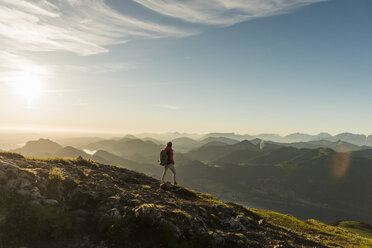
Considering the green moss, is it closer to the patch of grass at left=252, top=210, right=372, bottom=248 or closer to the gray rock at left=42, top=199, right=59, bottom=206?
the gray rock at left=42, top=199, right=59, bottom=206

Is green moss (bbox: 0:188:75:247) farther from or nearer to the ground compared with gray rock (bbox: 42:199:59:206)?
nearer to the ground

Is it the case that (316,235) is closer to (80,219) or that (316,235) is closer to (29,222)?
(80,219)

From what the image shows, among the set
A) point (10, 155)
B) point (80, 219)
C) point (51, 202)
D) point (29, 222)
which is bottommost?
point (80, 219)

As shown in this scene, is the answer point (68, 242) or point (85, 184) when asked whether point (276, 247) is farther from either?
point (85, 184)

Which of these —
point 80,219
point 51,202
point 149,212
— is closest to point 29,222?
point 51,202

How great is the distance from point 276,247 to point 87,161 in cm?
1976

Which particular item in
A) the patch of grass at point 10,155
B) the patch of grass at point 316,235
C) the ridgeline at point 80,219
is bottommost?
the patch of grass at point 316,235

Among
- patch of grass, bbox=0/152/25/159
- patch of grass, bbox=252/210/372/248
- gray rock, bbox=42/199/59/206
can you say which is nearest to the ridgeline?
gray rock, bbox=42/199/59/206

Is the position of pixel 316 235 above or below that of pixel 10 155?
below

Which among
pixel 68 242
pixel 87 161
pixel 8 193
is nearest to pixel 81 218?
pixel 68 242

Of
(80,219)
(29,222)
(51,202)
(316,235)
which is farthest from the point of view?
(316,235)

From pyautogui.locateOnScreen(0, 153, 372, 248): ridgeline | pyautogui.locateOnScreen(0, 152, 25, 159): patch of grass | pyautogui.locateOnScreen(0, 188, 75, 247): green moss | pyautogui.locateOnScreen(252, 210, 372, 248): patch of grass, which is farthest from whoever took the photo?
pyautogui.locateOnScreen(252, 210, 372, 248): patch of grass

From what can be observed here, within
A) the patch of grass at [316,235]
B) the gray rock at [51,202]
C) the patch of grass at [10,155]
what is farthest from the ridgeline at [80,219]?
the patch of grass at [316,235]

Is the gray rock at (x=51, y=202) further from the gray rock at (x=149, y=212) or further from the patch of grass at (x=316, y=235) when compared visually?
the patch of grass at (x=316, y=235)
